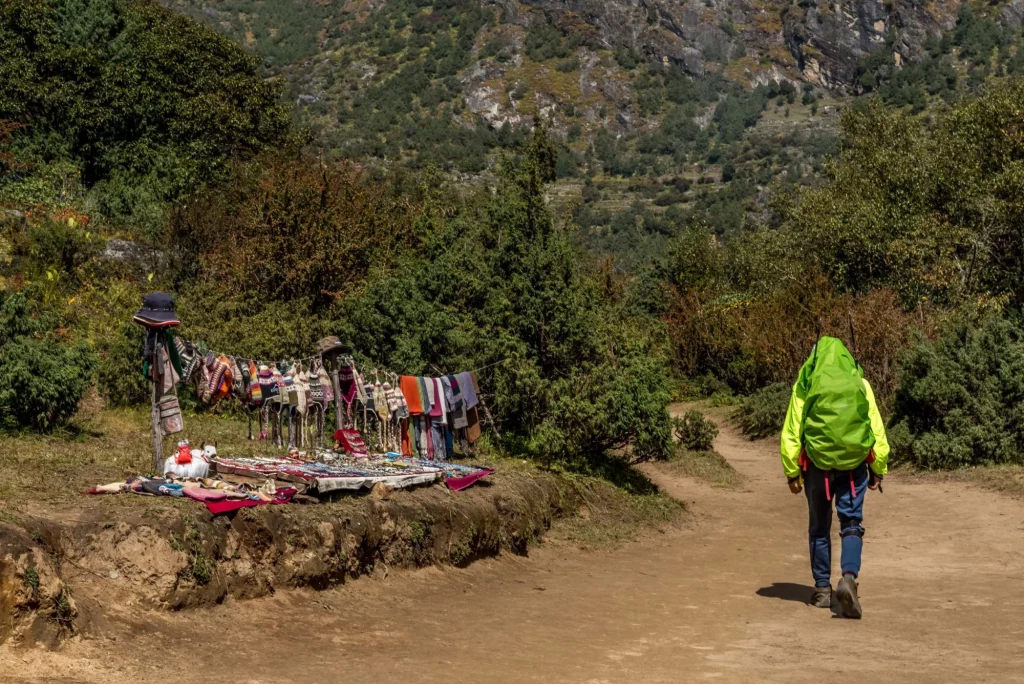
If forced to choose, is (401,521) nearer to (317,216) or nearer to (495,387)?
(495,387)

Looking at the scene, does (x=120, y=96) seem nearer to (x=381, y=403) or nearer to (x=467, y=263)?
(x=467, y=263)

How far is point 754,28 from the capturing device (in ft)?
515

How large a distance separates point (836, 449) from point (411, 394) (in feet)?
24.4

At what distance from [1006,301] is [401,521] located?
20.9 metres

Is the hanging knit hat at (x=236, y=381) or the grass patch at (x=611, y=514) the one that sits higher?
the hanging knit hat at (x=236, y=381)

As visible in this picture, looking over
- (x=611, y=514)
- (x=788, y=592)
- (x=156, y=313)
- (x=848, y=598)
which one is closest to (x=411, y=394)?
(x=611, y=514)

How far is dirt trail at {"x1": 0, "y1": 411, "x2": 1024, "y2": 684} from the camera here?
7539 mm

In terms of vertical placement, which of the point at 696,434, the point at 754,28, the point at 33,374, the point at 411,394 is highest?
the point at 754,28

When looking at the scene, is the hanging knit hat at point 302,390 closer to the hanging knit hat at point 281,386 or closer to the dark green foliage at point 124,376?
the hanging knit hat at point 281,386

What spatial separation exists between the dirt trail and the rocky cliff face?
442 feet

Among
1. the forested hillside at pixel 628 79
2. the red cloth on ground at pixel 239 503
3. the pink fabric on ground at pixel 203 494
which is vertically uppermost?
the forested hillside at pixel 628 79

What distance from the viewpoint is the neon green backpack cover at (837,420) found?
9.34 meters

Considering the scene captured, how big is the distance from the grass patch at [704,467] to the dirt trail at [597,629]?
7.84m

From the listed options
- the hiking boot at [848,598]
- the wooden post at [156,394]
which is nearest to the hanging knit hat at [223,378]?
the wooden post at [156,394]
